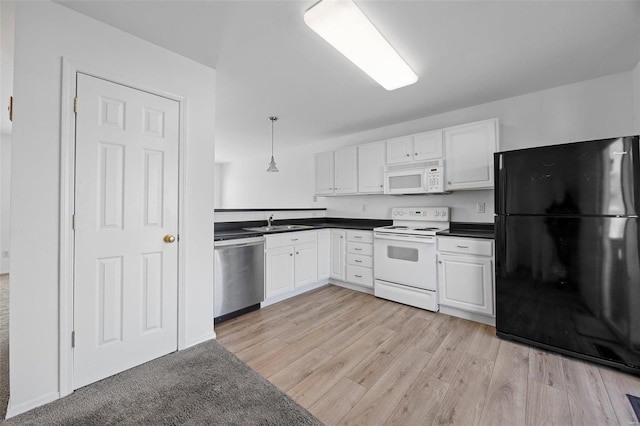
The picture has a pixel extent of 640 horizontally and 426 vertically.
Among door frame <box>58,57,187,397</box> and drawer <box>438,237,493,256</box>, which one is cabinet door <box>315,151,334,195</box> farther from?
door frame <box>58,57,187,397</box>

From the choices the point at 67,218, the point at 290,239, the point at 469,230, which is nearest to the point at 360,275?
the point at 290,239

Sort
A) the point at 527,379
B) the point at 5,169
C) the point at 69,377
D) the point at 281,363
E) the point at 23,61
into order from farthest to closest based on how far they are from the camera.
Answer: the point at 5,169 → the point at 281,363 → the point at 527,379 → the point at 69,377 → the point at 23,61

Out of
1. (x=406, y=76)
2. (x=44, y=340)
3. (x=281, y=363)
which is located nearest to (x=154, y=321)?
(x=44, y=340)

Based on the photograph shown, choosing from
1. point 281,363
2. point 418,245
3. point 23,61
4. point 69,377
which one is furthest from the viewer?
point 418,245

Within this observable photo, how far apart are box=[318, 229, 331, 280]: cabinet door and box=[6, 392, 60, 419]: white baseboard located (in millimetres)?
2721

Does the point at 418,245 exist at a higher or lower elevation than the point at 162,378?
higher

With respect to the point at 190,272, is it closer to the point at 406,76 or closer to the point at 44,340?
the point at 44,340

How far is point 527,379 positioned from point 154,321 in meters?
2.71

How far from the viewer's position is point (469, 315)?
2742 mm

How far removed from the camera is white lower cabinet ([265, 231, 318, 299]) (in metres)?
3.10

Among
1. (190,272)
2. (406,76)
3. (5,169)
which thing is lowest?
(190,272)

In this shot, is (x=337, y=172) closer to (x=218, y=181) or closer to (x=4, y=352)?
(x=4, y=352)

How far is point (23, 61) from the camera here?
4.83ft

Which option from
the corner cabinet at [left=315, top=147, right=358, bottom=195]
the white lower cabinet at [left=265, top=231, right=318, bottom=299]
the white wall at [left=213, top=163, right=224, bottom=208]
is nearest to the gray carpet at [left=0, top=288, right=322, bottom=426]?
the white lower cabinet at [left=265, top=231, right=318, bottom=299]
